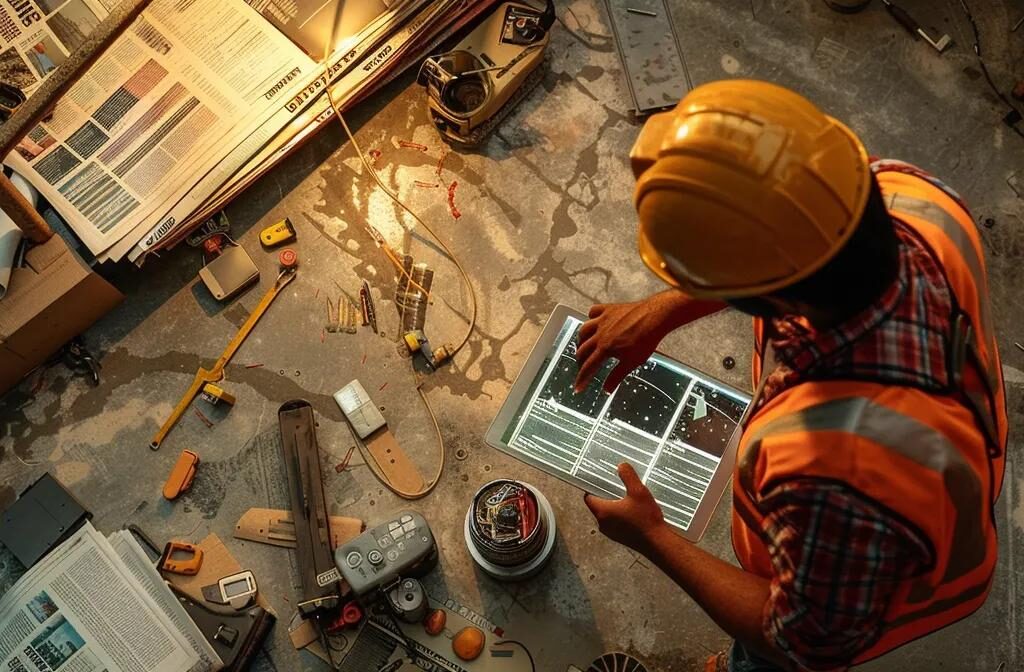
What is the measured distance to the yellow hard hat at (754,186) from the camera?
1.22 metres

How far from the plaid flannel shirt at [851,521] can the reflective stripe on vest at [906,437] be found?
0.06m

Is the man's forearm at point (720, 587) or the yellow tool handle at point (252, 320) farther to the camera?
the yellow tool handle at point (252, 320)

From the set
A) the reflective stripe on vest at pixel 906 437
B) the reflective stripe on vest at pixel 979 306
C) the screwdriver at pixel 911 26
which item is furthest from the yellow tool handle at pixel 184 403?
the screwdriver at pixel 911 26

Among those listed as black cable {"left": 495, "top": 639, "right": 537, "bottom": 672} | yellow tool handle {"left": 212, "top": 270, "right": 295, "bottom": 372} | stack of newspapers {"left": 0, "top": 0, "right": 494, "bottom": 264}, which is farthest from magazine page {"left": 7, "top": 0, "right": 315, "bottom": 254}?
black cable {"left": 495, "top": 639, "right": 537, "bottom": 672}

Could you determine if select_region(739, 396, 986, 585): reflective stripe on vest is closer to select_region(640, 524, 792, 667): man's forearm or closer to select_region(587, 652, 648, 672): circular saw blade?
select_region(640, 524, 792, 667): man's forearm

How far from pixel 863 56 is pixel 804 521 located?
2032 millimetres

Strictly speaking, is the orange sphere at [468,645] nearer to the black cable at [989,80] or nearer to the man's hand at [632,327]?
the man's hand at [632,327]

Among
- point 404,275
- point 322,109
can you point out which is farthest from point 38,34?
point 404,275

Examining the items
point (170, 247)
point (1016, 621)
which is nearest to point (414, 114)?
point (170, 247)

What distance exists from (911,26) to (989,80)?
0.99 feet

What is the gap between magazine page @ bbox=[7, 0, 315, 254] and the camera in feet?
8.44

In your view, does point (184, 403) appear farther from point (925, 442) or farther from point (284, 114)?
point (925, 442)

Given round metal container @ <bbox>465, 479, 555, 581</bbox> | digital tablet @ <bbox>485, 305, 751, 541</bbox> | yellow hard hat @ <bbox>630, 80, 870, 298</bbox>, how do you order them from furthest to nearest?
digital tablet @ <bbox>485, 305, 751, 541</bbox>
round metal container @ <bbox>465, 479, 555, 581</bbox>
yellow hard hat @ <bbox>630, 80, 870, 298</bbox>

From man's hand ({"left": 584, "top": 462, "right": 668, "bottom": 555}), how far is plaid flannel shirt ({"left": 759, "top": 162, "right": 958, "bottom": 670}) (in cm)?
40
